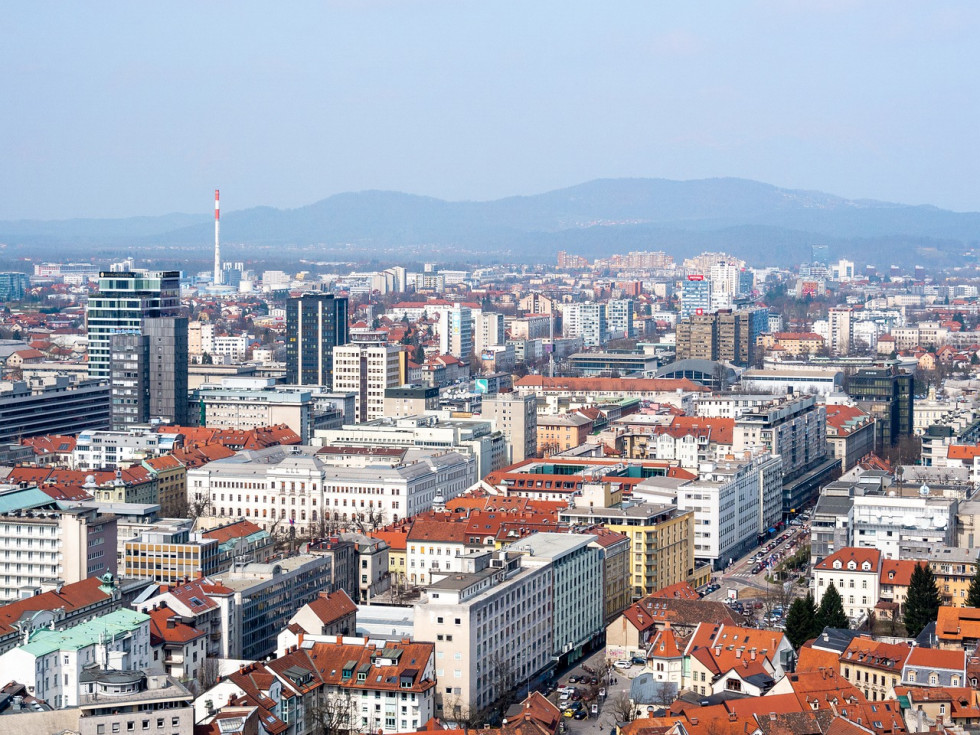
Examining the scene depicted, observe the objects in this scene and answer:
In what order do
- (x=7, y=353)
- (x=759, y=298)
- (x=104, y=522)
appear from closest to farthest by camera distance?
(x=104, y=522), (x=7, y=353), (x=759, y=298)

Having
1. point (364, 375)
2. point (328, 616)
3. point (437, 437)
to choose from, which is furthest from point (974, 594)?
point (364, 375)

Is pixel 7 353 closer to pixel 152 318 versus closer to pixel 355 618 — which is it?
pixel 152 318

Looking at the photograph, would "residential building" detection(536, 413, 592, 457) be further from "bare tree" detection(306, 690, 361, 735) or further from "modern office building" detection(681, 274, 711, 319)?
"modern office building" detection(681, 274, 711, 319)

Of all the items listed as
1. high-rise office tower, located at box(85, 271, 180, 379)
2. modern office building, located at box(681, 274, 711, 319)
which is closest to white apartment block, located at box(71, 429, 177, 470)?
high-rise office tower, located at box(85, 271, 180, 379)

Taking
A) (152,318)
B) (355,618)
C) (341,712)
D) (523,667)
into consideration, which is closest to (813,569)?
(523,667)

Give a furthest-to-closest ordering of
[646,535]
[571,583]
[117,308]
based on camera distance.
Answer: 1. [117,308]
2. [646,535]
3. [571,583]

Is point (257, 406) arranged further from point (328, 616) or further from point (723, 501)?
point (328, 616)
